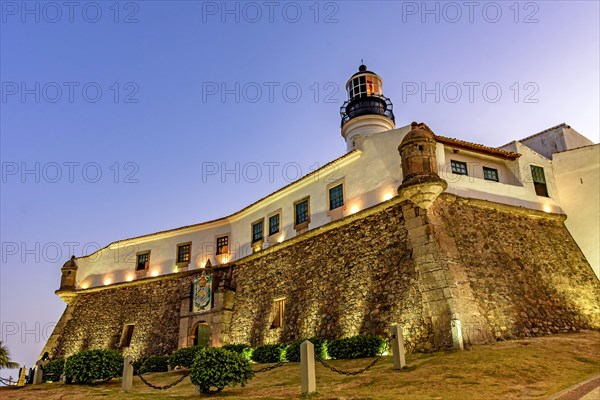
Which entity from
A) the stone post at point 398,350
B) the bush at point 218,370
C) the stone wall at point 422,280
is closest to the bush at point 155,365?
the stone wall at point 422,280

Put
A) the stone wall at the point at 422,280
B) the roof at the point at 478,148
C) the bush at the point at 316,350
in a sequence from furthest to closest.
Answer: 1. the roof at the point at 478,148
2. the bush at the point at 316,350
3. the stone wall at the point at 422,280

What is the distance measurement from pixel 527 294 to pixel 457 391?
9689 mm

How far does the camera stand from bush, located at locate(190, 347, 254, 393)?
43.4ft

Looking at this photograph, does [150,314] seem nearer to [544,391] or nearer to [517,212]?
[517,212]

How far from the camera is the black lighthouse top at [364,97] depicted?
33219 millimetres

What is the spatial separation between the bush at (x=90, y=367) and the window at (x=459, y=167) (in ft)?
54.0

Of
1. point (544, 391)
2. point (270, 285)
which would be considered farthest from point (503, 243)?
point (270, 285)

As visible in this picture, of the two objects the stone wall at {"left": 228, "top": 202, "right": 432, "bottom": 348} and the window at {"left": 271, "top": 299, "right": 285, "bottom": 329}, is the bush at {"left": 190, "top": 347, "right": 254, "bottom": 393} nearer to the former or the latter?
the stone wall at {"left": 228, "top": 202, "right": 432, "bottom": 348}

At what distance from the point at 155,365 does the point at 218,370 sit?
565 inches

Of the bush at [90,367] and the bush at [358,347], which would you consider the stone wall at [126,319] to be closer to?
the bush at [90,367]

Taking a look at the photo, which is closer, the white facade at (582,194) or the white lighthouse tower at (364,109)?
the white facade at (582,194)

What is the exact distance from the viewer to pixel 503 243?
20172mm

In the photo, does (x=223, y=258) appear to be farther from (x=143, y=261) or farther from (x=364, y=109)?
(x=364, y=109)

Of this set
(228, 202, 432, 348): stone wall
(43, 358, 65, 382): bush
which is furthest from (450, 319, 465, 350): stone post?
(43, 358, 65, 382): bush
